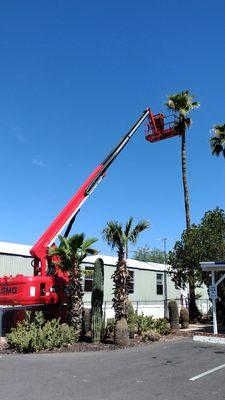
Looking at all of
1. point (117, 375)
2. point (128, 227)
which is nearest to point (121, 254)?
point (128, 227)

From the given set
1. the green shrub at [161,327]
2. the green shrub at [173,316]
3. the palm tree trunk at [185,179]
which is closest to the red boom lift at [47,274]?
the green shrub at [161,327]

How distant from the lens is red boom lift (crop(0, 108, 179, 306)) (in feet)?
52.7

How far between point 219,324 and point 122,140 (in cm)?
1057

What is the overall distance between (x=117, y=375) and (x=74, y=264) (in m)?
6.26

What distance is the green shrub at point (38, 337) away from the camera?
13.5 metres

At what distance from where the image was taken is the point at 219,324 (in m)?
24.1

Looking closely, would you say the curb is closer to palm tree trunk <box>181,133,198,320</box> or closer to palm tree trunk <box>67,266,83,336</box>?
palm tree trunk <box>67,266,83,336</box>

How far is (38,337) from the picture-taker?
543 inches

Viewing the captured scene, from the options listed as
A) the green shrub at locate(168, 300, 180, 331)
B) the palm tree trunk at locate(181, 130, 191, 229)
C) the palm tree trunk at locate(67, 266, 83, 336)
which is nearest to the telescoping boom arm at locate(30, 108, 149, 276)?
the palm tree trunk at locate(67, 266, 83, 336)

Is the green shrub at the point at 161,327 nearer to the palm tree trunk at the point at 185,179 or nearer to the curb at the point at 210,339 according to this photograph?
the curb at the point at 210,339

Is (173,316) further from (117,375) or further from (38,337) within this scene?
(117,375)

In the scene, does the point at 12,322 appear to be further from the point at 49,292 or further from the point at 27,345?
the point at 27,345

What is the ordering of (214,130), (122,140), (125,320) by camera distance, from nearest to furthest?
(125,320)
(122,140)
(214,130)

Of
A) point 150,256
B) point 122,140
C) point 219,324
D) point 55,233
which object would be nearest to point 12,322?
point 55,233
